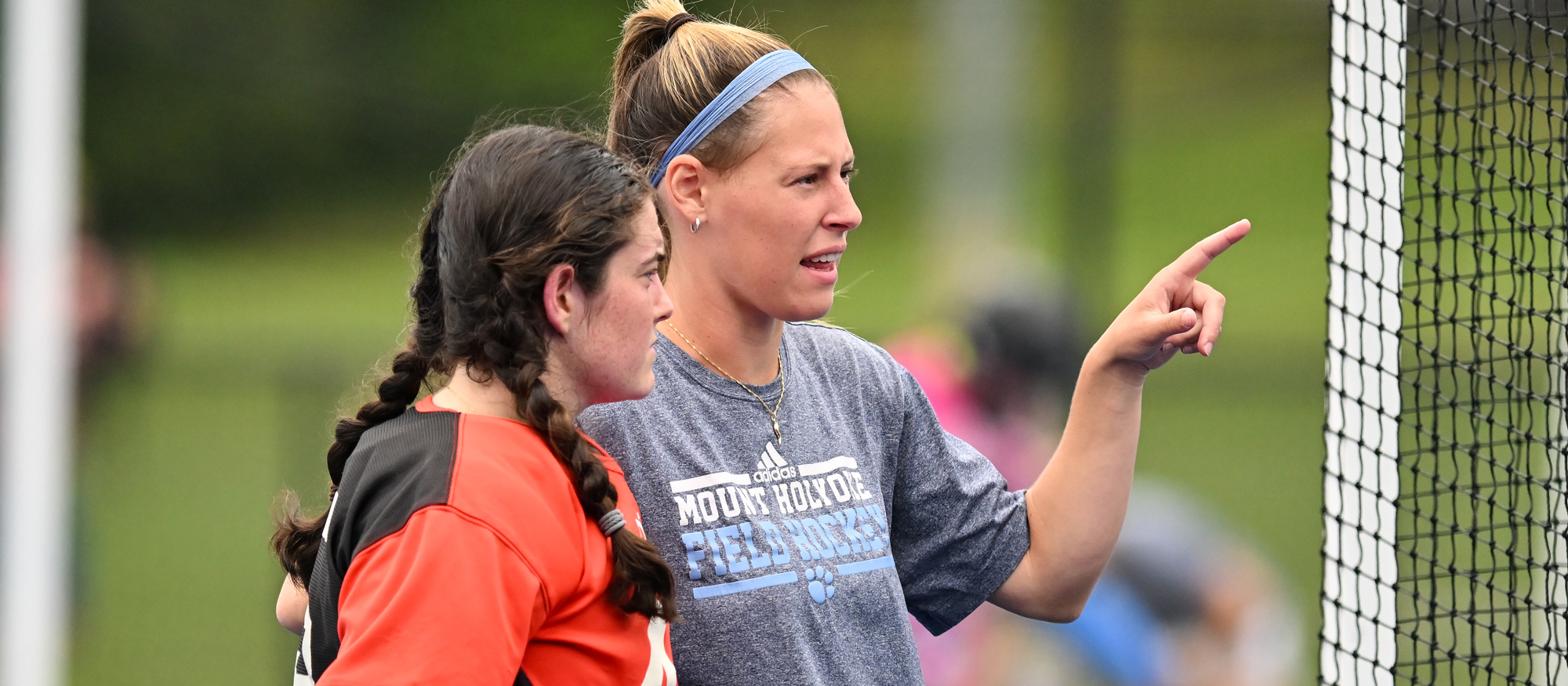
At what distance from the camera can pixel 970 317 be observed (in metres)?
6.00

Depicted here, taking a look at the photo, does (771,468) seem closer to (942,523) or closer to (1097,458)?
(942,523)

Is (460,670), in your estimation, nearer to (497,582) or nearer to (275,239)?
Answer: (497,582)

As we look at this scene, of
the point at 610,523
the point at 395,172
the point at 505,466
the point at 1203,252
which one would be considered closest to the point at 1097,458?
the point at 1203,252

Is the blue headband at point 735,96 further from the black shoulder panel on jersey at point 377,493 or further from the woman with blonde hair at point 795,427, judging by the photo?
the black shoulder panel on jersey at point 377,493

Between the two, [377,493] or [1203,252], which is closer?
[377,493]

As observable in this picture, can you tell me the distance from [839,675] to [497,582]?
632 mm

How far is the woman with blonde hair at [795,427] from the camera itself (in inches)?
80.1

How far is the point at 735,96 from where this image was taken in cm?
215

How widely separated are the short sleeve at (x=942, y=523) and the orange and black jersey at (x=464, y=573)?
0.65 meters

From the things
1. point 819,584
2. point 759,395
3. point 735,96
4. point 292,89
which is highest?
point 292,89

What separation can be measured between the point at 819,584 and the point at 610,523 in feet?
1.29

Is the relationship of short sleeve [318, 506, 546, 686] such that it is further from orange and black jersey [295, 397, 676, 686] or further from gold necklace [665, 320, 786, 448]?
gold necklace [665, 320, 786, 448]

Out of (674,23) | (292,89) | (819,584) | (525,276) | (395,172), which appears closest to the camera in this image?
(525,276)

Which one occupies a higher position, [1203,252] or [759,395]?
[1203,252]
